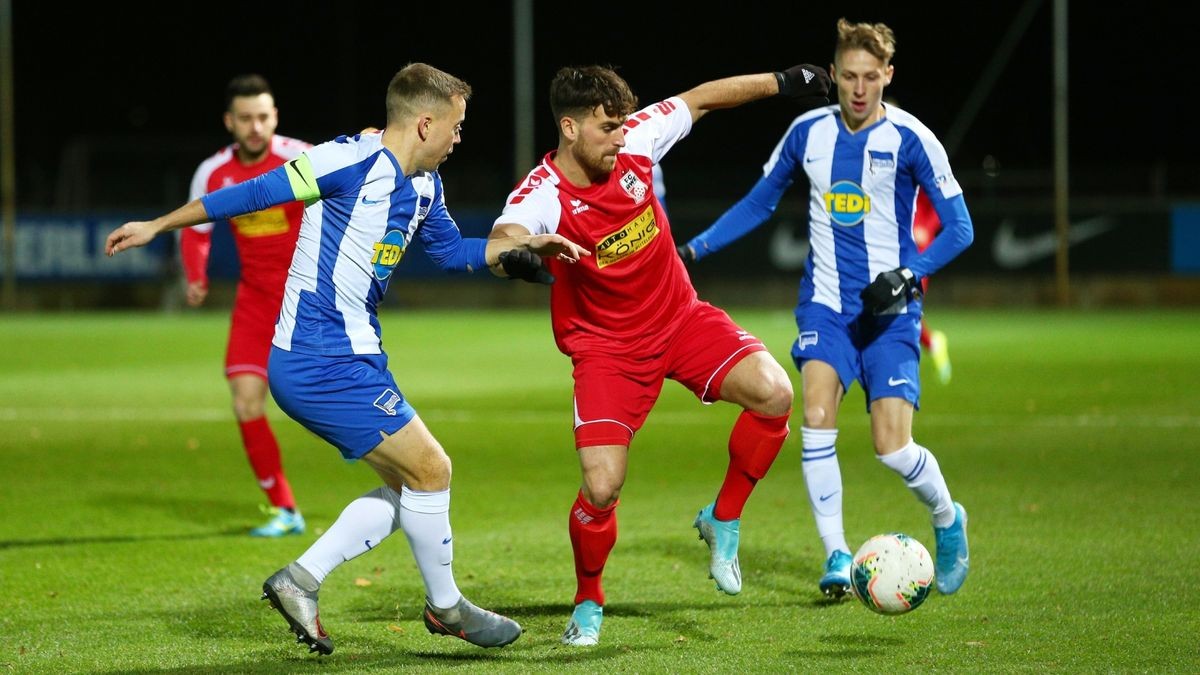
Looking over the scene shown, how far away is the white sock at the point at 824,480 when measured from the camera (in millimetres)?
6793

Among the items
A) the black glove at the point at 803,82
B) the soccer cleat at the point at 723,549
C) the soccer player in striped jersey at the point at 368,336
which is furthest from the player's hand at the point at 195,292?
the black glove at the point at 803,82

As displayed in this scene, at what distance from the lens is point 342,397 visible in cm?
563

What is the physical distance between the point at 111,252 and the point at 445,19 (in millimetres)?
36560

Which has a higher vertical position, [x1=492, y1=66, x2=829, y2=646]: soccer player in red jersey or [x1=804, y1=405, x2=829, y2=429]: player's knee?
[x1=492, y1=66, x2=829, y2=646]: soccer player in red jersey

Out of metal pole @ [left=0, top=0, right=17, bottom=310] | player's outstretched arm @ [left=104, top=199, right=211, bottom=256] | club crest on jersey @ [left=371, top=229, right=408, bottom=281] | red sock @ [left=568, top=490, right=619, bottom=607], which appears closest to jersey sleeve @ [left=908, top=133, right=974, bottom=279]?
red sock @ [left=568, top=490, right=619, bottom=607]

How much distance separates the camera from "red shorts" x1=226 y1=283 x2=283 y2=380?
8.58 meters

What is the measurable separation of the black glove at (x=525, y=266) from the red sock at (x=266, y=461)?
357 cm

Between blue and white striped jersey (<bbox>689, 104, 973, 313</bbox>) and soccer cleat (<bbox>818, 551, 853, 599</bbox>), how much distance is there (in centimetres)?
109

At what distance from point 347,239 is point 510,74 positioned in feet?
116

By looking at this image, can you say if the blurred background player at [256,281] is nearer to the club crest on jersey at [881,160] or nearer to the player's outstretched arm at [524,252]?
the player's outstretched arm at [524,252]

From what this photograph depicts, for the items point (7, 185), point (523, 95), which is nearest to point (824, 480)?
point (523, 95)

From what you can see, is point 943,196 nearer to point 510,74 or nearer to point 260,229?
point 260,229

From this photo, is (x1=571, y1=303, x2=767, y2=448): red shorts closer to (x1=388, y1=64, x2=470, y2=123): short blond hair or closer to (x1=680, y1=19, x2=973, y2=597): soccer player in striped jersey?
(x1=680, y1=19, x2=973, y2=597): soccer player in striped jersey

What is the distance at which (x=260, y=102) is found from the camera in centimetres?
852
